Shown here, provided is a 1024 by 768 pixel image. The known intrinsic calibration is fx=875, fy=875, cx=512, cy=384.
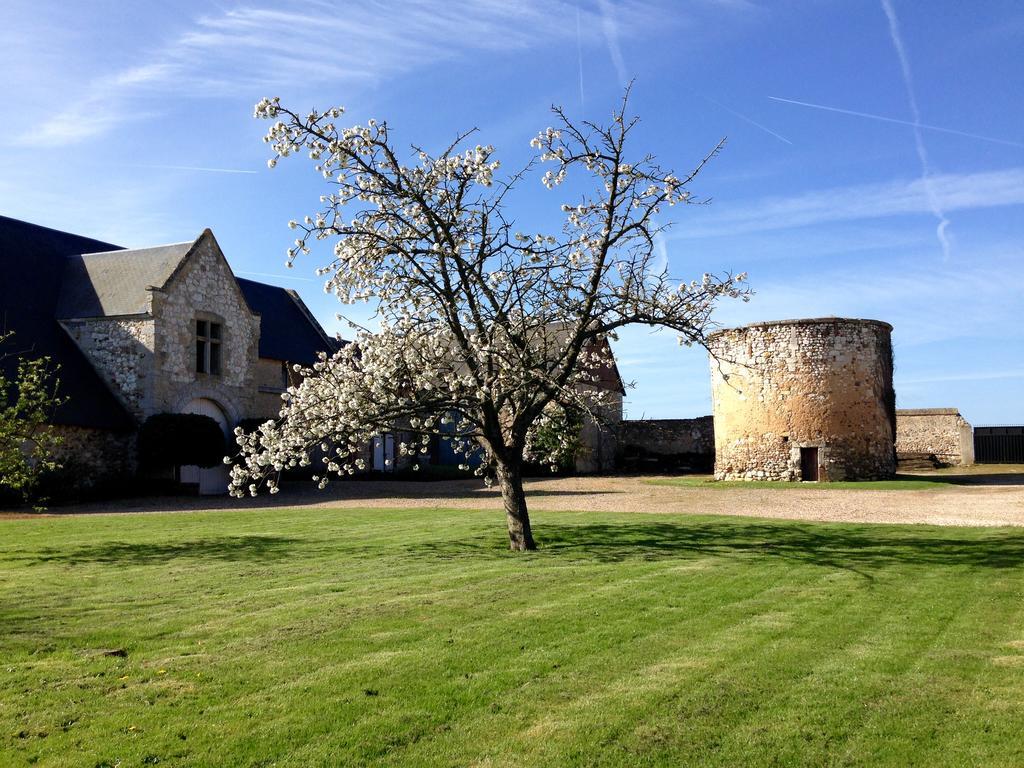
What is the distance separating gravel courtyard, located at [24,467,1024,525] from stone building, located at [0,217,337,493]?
278cm

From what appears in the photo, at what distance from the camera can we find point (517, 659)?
6.23 m

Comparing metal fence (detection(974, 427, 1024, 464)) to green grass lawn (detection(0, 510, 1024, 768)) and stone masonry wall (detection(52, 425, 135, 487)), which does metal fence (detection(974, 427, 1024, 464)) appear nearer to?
green grass lawn (detection(0, 510, 1024, 768))

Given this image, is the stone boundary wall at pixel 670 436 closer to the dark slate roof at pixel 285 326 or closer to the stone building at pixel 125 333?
the dark slate roof at pixel 285 326

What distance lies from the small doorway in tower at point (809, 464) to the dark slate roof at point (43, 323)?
19.5m

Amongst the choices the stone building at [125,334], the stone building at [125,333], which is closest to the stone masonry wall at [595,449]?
the stone building at [125,334]

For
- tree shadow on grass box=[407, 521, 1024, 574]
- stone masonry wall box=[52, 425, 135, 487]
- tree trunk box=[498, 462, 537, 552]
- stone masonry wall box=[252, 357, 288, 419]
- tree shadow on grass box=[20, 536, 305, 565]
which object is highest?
stone masonry wall box=[252, 357, 288, 419]

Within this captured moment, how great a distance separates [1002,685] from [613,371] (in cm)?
3363

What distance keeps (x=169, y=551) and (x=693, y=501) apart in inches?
476

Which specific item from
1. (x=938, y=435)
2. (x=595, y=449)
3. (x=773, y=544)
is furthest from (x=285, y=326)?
(x=938, y=435)

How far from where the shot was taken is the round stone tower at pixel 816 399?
25.6 m

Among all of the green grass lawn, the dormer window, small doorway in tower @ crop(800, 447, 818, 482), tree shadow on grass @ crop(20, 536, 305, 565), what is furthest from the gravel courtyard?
tree shadow on grass @ crop(20, 536, 305, 565)

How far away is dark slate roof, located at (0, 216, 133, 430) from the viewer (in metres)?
23.3

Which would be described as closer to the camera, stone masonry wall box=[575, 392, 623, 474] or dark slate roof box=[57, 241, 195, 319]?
dark slate roof box=[57, 241, 195, 319]

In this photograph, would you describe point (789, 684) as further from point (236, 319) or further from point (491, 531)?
point (236, 319)
